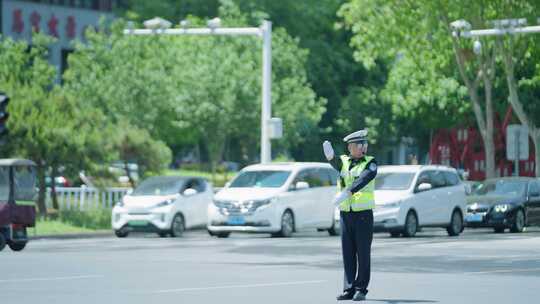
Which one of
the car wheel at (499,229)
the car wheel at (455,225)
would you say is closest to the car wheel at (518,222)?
the car wheel at (499,229)

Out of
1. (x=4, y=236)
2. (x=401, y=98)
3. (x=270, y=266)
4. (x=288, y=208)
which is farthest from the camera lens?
(x=401, y=98)

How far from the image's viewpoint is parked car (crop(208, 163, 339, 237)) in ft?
118

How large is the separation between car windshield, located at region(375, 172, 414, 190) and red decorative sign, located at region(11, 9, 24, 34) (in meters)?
45.7

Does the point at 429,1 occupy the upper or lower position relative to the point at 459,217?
upper

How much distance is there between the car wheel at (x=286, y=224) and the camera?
36.2 meters

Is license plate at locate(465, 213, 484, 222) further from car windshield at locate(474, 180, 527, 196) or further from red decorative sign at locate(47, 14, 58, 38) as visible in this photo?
red decorative sign at locate(47, 14, 58, 38)

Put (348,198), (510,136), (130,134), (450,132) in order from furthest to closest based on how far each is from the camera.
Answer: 1. (450,132)
2. (510,136)
3. (130,134)
4. (348,198)

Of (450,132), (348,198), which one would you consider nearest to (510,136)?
(450,132)

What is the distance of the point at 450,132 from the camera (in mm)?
68375

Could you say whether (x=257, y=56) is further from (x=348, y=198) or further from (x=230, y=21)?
(x=348, y=198)

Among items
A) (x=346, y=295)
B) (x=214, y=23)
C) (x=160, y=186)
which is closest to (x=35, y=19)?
(x=214, y=23)

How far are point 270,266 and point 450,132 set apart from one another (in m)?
44.7

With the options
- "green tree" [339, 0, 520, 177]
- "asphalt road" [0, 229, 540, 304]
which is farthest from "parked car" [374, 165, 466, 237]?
"green tree" [339, 0, 520, 177]

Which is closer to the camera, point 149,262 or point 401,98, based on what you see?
point 149,262
